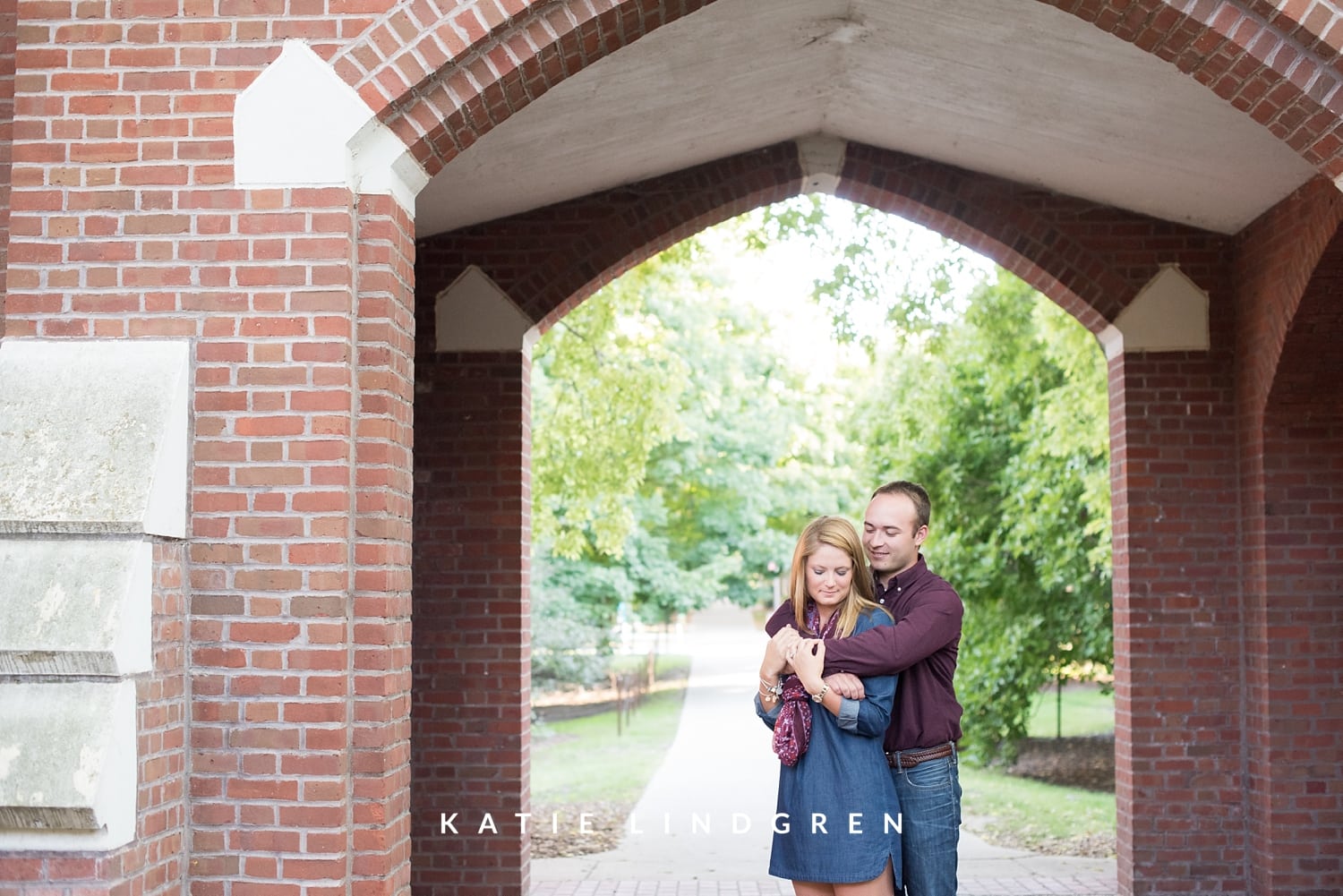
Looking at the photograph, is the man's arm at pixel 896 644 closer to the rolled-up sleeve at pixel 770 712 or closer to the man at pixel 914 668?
the man at pixel 914 668

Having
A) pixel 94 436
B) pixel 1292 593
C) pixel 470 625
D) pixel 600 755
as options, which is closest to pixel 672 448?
pixel 600 755

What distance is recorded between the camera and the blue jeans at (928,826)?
4.38m

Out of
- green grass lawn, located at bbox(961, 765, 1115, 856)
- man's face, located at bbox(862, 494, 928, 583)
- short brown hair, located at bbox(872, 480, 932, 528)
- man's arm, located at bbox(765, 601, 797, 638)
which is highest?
short brown hair, located at bbox(872, 480, 932, 528)

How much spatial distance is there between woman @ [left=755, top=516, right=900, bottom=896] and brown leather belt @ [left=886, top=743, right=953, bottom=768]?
0.12 m

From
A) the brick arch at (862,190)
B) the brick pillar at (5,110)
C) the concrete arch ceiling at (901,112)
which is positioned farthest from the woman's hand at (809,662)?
the brick arch at (862,190)

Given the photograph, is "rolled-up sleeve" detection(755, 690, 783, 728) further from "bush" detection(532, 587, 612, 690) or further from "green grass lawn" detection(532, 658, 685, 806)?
"bush" detection(532, 587, 612, 690)

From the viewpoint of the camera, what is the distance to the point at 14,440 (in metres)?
4.06

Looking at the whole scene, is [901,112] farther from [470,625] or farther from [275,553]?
[275,553]

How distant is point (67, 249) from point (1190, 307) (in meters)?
6.23

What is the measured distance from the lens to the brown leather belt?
450 centimetres

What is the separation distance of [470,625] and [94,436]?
4.12 metres

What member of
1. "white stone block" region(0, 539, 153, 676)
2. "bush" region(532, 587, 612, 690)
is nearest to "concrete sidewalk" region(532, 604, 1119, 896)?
"bush" region(532, 587, 612, 690)

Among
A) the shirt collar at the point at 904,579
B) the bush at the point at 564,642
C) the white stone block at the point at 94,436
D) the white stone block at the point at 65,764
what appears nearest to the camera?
the white stone block at the point at 65,764

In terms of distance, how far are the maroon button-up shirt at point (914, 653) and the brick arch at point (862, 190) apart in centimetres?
414
